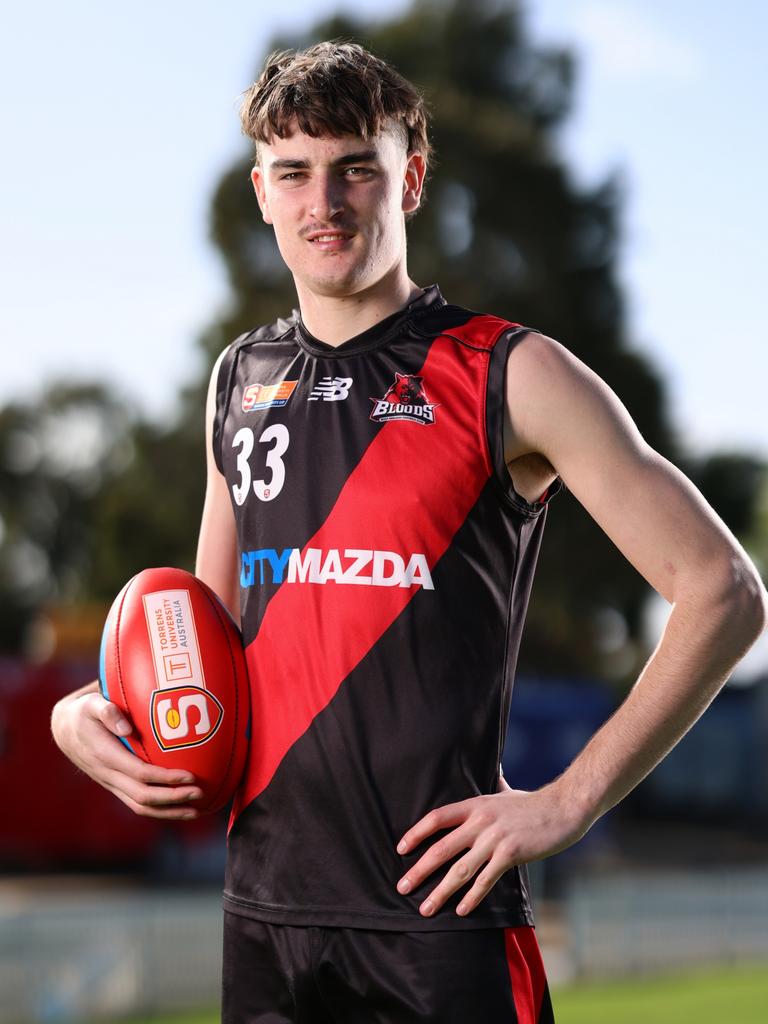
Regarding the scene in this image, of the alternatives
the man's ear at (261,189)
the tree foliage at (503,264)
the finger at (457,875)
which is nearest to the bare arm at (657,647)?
the finger at (457,875)

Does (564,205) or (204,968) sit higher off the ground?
(564,205)

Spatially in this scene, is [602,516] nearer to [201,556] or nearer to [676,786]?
[201,556]

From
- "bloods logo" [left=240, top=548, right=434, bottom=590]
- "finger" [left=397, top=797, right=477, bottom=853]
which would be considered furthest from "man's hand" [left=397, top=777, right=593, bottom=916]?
"bloods logo" [left=240, top=548, right=434, bottom=590]

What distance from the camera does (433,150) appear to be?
9.76 ft

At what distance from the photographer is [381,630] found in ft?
8.06

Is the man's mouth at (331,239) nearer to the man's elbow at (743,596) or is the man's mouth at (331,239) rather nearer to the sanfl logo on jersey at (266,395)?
the sanfl logo on jersey at (266,395)

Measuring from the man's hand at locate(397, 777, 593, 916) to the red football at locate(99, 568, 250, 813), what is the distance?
42 cm

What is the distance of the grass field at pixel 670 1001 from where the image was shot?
42.4 ft

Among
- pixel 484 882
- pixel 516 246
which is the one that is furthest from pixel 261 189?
pixel 516 246

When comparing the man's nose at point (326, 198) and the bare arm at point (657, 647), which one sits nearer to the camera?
the bare arm at point (657, 647)

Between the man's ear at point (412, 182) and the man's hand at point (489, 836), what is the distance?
115 cm

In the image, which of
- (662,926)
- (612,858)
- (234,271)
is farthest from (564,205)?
(662,926)

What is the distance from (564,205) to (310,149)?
1102 inches

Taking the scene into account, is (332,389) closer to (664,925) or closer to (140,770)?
(140,770)
